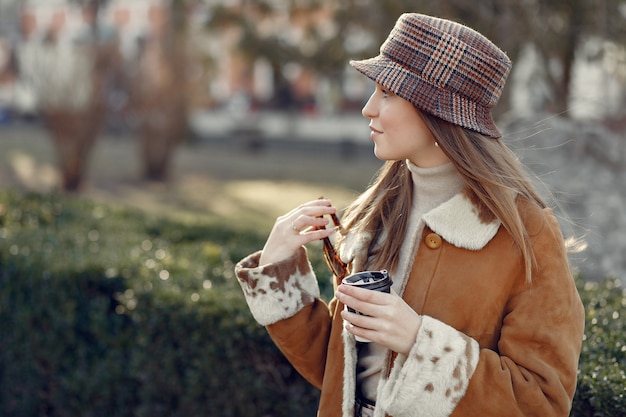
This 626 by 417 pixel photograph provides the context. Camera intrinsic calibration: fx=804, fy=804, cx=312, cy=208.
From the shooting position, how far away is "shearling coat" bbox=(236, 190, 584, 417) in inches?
77.0

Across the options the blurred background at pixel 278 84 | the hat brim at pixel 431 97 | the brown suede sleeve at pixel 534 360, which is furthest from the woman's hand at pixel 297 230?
the blurred background at pixel 278 84

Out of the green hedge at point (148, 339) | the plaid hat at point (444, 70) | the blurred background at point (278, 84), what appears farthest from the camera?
the blurred background at point (278, 84)

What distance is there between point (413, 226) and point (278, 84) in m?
16.5

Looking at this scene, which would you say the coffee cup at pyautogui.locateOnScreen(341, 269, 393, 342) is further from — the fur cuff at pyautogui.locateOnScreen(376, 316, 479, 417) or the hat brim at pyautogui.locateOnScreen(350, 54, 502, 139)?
the hat brim at pyautogui.locateOnScreen(350, 54, 502, 139)

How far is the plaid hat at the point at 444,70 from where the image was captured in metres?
2.02

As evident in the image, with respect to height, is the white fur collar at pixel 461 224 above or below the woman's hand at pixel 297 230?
above

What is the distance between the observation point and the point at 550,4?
13.3 m

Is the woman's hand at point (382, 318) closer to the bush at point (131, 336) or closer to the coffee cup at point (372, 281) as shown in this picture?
the coffee cup at point (372, 281)

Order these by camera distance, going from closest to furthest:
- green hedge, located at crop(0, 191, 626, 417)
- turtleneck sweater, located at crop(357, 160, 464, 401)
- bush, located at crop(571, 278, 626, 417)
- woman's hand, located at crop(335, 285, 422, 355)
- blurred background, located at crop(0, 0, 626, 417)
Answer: woman's hand, located at crop(335, 285, 422, 355), turtleneck sweater, located at crop(357, 160, 464, 401), bush, located at crop(571, 278, 626, 417), green hedge, located at crop(0, 191, 626, 417), blurred background, located at crop(0, 0, 626, 417)

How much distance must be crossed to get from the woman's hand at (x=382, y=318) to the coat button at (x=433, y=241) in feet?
0.71

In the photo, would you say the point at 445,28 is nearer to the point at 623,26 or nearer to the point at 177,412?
the point at 177,412

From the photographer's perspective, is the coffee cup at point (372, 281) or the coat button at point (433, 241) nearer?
the coffee cup at point (372, 281)

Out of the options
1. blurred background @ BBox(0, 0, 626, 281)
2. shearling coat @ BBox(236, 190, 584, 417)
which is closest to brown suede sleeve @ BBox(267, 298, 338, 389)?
shearling coat @ BBox(236, 190, 584, 417)

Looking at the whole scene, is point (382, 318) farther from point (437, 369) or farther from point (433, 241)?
point (433, 241)
